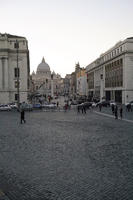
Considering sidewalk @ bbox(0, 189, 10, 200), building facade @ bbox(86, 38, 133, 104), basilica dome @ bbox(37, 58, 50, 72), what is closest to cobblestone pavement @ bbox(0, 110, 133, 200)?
sidewalk @ bbox(0, 189, 10, 200)

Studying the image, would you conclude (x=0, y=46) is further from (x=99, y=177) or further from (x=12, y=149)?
(x=99, y=177)

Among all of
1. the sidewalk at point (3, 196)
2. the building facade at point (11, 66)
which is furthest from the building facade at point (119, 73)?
the sidewalk at point (3, 196)

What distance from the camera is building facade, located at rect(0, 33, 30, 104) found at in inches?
2120

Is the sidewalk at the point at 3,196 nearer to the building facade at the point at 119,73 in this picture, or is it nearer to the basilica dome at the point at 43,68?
the building facade at the point at 119,73

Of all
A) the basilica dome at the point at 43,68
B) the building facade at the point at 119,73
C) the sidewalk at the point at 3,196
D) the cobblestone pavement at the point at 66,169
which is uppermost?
the basilica dome at the point at 43,68

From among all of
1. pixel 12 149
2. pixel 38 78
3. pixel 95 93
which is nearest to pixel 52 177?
pixel 12 149

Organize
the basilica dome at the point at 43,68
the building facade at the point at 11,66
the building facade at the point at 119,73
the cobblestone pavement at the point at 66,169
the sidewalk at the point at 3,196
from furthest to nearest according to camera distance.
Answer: the basilica dome at the point at 43,68, the building facade at the point at 11,66, the building facade at the point at 119,73, the cobblestone pavement at the point at 66,169, the sidewalk at the point at 3,196

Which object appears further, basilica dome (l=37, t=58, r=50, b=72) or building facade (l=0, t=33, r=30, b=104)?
basilica dome (l=37, t=58, r=50, b=72)

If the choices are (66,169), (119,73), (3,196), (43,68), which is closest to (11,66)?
(119,73)

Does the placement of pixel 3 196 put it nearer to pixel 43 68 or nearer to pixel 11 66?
pixel 11 66

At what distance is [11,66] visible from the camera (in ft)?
182

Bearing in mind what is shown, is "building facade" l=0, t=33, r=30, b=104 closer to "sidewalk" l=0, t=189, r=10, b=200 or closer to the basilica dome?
"sidewalk" l=0, t=189, r=10, b=200

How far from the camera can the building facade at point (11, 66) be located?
177 feet

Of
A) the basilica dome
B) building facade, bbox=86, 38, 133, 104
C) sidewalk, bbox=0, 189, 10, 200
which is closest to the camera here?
sidewalk, bbox=0, 189, 10, 200
